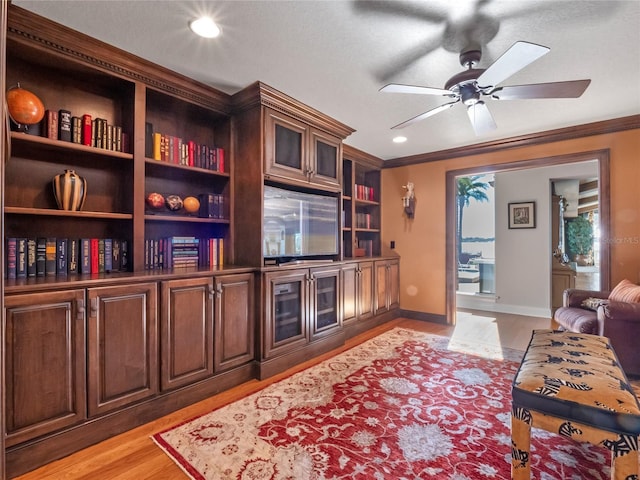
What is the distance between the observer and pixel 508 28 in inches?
74.7

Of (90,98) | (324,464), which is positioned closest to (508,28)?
(324,464)

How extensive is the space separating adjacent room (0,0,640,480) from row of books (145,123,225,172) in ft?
0.07

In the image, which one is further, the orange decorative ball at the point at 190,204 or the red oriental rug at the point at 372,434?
the orange decorative ball at the point at 190,204

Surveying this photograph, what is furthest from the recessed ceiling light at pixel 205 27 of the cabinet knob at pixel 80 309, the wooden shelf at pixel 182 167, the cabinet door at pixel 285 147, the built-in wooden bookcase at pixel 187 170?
the cabinet knob at pixel 80 309

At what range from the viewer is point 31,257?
1944 millimetres

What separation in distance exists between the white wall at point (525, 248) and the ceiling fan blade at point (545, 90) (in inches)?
140

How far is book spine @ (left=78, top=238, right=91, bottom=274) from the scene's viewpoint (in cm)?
212

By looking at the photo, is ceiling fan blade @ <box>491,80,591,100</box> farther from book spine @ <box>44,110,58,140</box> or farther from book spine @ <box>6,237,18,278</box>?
book spine @ <box>6,237,18,278</box>

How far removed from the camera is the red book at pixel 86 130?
85.0 inches

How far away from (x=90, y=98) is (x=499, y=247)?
19.2 ft

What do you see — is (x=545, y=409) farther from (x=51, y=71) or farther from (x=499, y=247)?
(x=499, y=247)

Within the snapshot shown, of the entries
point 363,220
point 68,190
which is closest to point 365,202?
point 363,220

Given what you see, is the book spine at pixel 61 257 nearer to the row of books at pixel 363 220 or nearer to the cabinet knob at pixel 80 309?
the cabinet knob at pixel 80 309

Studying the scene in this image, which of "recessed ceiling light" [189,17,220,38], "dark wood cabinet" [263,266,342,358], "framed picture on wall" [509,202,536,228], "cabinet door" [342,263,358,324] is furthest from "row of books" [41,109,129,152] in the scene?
"framed picture on wall" [509,202,536,228]
